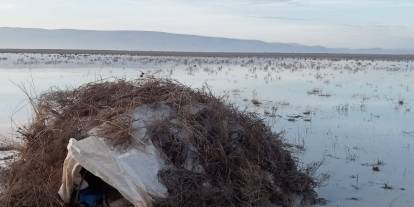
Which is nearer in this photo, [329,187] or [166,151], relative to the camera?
[166,151]

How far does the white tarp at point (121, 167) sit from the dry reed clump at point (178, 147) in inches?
4.6

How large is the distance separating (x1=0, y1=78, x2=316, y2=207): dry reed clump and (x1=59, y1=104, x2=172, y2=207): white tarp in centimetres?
12

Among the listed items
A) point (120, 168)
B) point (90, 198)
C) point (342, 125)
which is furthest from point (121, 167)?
point (342, 125)

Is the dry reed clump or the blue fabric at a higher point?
the dry reed clump

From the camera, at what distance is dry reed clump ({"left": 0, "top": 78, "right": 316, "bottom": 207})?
6.31 m

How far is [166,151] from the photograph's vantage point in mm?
6414

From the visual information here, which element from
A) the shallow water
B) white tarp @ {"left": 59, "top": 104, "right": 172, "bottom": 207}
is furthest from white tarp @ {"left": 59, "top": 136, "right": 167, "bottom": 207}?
the shallow water

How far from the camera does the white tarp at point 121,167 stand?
19.0 ft

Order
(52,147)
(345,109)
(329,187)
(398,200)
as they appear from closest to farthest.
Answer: (52,147) → (398,200) → (329,187) → (345,109)

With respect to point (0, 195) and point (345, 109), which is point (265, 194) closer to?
point (0, 195)

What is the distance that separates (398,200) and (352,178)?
1.06 m

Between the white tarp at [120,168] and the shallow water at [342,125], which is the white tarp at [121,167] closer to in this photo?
the white tarp at [120,168]

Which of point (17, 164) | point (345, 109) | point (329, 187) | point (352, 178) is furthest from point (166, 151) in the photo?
point (345, 109)

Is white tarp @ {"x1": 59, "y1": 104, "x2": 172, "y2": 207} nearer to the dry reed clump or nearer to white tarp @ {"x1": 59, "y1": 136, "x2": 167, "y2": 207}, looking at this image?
white tarp @ {"x1": 59, "y1": 136, "x2": 167, "y2": 207}
